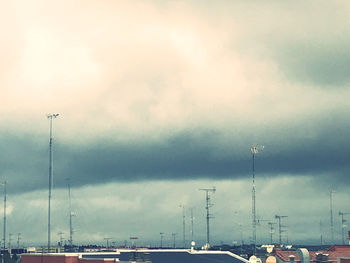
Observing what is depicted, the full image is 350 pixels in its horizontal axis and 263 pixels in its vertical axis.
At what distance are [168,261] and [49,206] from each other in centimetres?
2823

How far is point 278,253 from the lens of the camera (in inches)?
6727

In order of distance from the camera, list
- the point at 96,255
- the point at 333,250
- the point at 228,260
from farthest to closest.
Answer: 1. the point at 333,250
2. the point at 96,255
3. the point at 228,260

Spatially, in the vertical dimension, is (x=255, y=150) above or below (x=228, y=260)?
above

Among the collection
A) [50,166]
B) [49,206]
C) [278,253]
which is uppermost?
[50,166]

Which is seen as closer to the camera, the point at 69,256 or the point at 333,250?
the point at 69,256

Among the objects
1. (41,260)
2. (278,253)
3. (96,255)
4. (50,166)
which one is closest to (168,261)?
→ (96,255)

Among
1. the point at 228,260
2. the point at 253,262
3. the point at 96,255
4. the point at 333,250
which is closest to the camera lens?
the point at 253,262

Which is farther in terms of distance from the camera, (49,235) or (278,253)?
(278,253)

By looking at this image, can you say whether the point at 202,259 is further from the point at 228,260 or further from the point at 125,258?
the point at 125,258

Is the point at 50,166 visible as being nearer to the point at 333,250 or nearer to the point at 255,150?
the point at 255,150

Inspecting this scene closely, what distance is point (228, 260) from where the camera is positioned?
124 meters

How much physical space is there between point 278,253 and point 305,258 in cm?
4640

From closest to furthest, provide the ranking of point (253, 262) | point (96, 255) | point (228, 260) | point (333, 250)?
point (253, 262) < point (228, 260) < point (96, 255) < point (333, 250)

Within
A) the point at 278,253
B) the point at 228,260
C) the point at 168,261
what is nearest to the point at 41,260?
the point at 168,261
